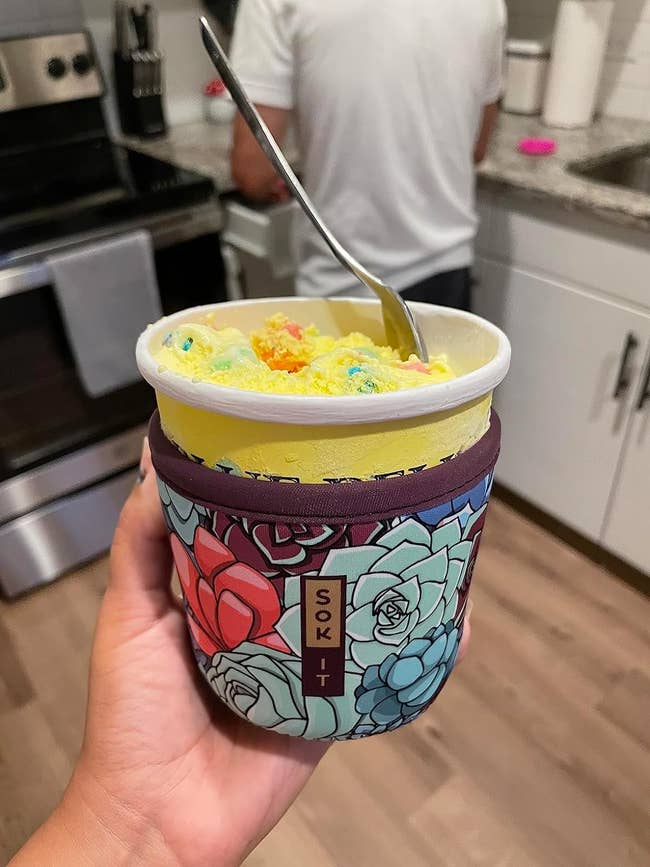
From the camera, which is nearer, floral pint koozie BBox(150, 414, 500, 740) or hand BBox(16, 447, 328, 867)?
floral pint koozie BBox(150, 414, 500, 740)

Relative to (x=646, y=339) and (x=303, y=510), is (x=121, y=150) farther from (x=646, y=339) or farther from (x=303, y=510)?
(x=303, y=510)

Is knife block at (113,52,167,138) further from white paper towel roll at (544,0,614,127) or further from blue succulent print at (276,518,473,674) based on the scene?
blue succulent print at (276,518,473,674)

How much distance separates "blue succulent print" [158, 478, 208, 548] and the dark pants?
0.92m

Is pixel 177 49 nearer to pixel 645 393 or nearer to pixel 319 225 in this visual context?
pixel 645 393

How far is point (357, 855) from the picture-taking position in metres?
1.09

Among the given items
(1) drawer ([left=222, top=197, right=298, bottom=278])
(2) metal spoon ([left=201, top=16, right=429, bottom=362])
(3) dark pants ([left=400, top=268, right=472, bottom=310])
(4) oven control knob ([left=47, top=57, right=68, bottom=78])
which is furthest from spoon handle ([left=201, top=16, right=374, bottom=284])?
(4) oven control knob ([left=47, top=57, right=68, bottom=78])

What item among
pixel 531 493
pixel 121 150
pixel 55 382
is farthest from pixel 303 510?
pixel 121 150

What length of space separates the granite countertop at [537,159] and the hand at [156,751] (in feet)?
3.22

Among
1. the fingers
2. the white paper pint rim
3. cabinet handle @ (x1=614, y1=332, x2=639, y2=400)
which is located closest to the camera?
the white paper pint rim

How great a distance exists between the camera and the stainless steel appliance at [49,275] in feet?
4.06

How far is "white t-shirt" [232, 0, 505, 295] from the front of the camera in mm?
1043

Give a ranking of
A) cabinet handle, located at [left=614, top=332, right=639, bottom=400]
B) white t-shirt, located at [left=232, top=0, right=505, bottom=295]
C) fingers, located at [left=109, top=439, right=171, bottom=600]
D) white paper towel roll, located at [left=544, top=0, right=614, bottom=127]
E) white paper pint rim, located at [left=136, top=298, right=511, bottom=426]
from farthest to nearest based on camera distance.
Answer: white paper towel roll, located at [left=544, top=0, right=614, bottom=127], cabinet handle, located at [left=614, top=332, right=639, bottom=400], white t-shirt, located at [left=232, top=0, right=505, bottom=295], fingers, located at [left=109, top=439, right=171, bottom=600], white paper pint rim, located at [left=136, top=298, right=511, bottom=426]

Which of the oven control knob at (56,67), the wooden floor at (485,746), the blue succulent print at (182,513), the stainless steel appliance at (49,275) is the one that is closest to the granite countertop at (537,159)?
the stainless steel appliance at (49,275)

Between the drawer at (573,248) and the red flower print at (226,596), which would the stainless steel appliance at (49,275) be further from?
the red flower print at (226,596)
